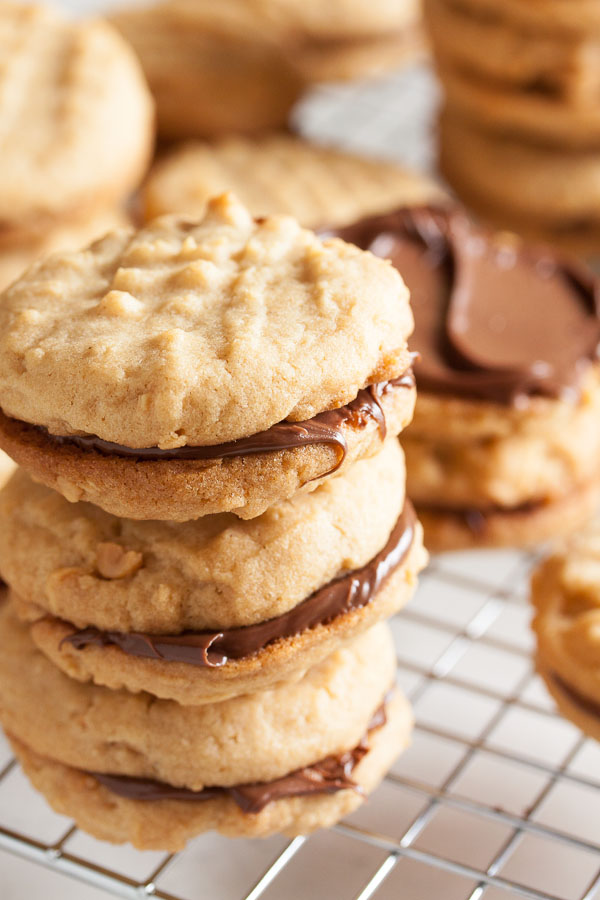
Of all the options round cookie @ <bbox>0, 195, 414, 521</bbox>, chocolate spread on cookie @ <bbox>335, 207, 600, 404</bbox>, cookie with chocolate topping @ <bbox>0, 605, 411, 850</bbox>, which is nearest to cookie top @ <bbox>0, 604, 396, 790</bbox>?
cookie with chocolate topping @ <bbox>0, 605, 411, 850</bbox>

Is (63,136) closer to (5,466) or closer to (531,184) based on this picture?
(5,466)

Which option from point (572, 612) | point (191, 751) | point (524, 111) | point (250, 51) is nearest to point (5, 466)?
point (191, 751)

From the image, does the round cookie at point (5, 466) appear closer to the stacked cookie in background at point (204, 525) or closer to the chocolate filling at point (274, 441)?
the stacked cookie in background at point (204, 525)

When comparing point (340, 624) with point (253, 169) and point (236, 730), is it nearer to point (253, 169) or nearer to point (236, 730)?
point (236, 730)

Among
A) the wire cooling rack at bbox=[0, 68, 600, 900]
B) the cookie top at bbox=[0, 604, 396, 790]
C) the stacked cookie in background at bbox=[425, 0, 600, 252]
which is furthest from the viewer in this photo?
the stacked cookie in background at bbox=[425, 0, 600, 252]

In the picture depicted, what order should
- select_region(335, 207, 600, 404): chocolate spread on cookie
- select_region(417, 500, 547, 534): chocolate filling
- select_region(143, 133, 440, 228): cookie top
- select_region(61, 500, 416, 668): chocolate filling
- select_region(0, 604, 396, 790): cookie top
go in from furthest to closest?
select_region(143, 133, 440, 228): cookie top < select_region(417, 500, 547, 534): chocolate filling < select_region(335, 207, 600, 404): chocolate spread on cookie < select_region(0, 604, 396, 790): cookie top < select_region(61, 500, 416, 668): chocolate filling

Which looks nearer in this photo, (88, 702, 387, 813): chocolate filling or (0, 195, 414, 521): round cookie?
(0, 195, 414, 521): round cookie

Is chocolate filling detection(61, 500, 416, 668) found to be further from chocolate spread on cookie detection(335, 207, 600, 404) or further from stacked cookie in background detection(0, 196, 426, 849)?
chocolate spread on cookie detection(335, 207, 600, 404)
